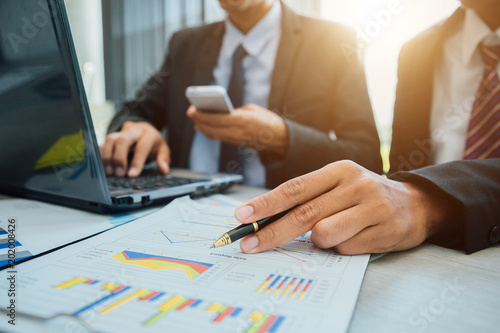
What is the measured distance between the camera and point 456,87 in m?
0.88

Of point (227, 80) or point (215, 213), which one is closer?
point (215, 213)

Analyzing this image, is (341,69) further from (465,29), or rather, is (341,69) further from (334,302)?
(334,302)

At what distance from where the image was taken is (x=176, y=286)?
9.9 inches

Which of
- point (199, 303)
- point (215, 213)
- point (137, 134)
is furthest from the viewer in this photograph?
point (137, 134)

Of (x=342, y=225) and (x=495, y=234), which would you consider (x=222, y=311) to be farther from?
(x=495, y=234)

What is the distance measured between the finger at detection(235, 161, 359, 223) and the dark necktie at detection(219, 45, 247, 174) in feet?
2.16

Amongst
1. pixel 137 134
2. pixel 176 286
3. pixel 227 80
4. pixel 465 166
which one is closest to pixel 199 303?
pixel 176 286

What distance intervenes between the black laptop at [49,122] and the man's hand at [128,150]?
0.16 m

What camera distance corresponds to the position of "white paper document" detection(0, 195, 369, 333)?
0.20 meters

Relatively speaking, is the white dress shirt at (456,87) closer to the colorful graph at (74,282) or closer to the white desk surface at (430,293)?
the white desk surface at (430,293)

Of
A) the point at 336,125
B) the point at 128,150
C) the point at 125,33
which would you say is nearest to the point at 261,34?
the point at 336,125

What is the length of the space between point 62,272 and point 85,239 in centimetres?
9

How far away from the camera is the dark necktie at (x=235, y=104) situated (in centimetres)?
102

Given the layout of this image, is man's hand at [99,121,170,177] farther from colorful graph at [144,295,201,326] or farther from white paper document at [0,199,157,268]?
colorful graph at [144,295,201,326]
